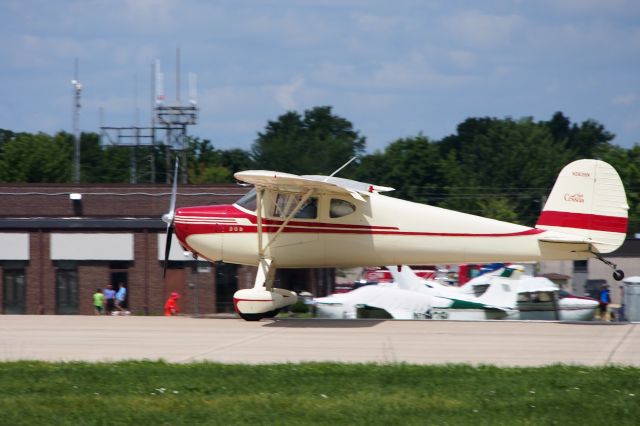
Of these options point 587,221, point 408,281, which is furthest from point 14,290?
point 587,221

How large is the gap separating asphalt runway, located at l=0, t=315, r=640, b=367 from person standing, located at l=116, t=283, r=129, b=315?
43.3 feet

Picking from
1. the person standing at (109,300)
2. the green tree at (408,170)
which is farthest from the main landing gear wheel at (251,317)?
the green tree at (408,170)

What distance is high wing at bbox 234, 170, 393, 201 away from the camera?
17312 millimetres

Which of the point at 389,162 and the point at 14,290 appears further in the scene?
the point at 389,162

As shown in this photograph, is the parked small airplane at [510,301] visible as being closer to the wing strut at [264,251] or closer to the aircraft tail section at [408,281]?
the aircraft tail section at [408,281]

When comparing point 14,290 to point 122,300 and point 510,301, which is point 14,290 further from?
point 510,301

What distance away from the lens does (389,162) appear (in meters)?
83.7

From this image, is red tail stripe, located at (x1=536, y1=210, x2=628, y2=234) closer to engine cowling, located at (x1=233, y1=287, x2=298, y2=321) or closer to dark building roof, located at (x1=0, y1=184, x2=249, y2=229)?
engine cowling, located at (x1=233, y1=287, x2=298, y2=321)

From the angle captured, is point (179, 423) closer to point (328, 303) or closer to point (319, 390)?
point (319, 390)

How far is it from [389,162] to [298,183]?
66456mm

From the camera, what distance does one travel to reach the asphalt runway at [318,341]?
13.4 meters

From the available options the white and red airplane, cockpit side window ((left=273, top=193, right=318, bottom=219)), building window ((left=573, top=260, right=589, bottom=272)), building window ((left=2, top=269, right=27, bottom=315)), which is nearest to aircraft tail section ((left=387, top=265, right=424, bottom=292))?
the white and red airplane

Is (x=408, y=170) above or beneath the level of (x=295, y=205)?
above

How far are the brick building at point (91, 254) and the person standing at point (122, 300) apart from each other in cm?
25
